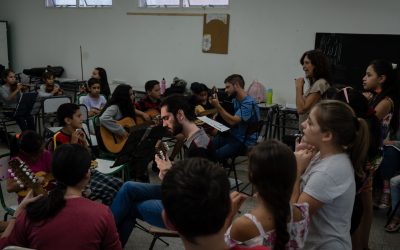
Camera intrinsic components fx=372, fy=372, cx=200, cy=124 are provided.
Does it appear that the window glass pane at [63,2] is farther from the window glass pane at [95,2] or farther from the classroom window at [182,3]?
the classroom window at [182,3]

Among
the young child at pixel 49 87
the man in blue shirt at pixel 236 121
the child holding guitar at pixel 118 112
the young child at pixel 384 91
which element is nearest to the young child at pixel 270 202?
the young child at pixel 384 91

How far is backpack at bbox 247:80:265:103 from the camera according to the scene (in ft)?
19.1

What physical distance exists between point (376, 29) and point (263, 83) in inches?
69.8

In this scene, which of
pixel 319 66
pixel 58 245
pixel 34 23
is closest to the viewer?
pixel 58 245

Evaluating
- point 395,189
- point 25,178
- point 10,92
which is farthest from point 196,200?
point 10,92

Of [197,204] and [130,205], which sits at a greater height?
[197,204]

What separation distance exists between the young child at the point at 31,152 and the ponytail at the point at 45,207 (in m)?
1.16

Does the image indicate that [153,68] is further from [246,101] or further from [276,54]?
[246,101]

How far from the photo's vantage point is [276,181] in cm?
121

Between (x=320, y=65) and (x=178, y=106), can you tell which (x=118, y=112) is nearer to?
(x=178, y=106)

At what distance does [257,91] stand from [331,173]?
4.41 m

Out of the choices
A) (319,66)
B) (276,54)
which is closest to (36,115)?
(276,54)

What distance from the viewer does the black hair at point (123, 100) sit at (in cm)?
422

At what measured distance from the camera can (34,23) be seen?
8875mm
